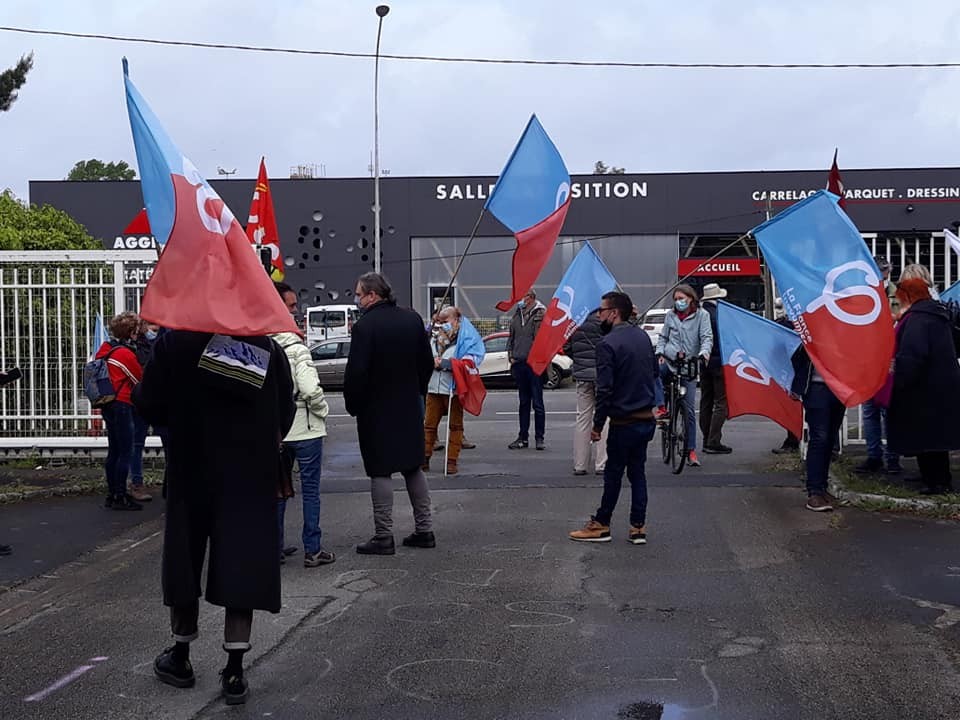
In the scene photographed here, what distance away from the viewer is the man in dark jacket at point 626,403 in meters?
8.39

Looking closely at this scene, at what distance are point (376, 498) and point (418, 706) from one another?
3350 mm

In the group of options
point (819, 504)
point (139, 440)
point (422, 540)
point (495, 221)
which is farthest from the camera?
point (495, 221)

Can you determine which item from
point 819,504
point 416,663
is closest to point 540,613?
point 416,663

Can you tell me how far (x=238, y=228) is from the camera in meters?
5.67

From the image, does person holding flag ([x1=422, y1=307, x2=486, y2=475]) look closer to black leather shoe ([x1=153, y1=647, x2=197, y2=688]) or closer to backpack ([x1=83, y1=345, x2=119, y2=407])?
backpack ([x1=83, y1=345, x2=119, y2=407])

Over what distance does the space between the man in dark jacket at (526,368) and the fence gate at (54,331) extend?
4.53 m

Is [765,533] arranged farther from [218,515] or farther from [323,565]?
[218,515]

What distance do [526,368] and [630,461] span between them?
20.0 ft

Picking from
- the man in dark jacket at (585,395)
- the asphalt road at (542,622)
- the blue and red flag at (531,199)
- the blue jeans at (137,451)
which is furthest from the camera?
the man in dark jacket at (585,395)

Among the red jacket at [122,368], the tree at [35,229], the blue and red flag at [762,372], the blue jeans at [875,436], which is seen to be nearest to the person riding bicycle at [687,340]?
the blue and red flag at [762,372]

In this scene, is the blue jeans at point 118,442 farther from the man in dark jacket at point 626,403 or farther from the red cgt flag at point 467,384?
the man in dark jacket at point 626,403

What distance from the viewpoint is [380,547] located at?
8.37m

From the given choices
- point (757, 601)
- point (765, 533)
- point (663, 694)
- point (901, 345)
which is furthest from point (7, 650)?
point (901, 345)

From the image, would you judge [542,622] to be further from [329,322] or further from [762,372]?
[329,322]
